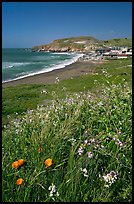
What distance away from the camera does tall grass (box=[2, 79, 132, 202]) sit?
2453 millimetres

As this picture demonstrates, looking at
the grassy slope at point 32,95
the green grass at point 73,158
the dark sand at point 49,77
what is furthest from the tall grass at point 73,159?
the dark sand at point 49,77

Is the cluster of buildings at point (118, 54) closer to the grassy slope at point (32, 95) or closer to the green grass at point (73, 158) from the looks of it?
the grassy slope at point (32, 95)

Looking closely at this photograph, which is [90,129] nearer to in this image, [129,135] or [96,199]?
[129,135]

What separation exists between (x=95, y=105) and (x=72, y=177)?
6.46 feet

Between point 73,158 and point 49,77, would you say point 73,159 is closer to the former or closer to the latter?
point 73,158

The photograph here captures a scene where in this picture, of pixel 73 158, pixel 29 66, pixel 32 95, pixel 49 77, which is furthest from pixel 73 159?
pixel 29 66

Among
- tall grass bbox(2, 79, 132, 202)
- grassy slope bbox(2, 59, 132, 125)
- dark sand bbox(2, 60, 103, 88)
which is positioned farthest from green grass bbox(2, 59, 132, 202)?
dark sand bbox(2, 60, 103, 88)

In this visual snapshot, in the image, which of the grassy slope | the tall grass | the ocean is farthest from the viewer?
the ocean

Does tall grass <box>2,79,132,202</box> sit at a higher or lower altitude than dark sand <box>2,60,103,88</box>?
lower

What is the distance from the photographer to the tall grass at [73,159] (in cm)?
245

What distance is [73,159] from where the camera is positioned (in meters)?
2.72

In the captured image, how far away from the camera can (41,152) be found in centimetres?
287

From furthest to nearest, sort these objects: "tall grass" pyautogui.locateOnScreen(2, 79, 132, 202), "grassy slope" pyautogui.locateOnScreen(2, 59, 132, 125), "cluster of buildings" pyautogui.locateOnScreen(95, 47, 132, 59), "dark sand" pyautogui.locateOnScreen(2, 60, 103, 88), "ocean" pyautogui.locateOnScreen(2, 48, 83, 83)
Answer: "cluster of buildings" pyautogui.locateOnScreen(95, 47, 132, 59) → "ocean" pyautogui.locateOnScreen(2, 48, 83, 83) → "dark sand" pyautogui.locateOnScreen(2, 60, 103, 88) → "grassy slope" pyautogui.locateOnScreen(2, 59, 132, 125) → "tall grass" pyautogui.locateOnScreen(2, 79, 132, 202)

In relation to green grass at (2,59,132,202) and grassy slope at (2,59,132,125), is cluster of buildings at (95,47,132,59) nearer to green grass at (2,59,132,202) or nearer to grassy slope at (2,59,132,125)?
grassy slope at (2,59,132,125)
